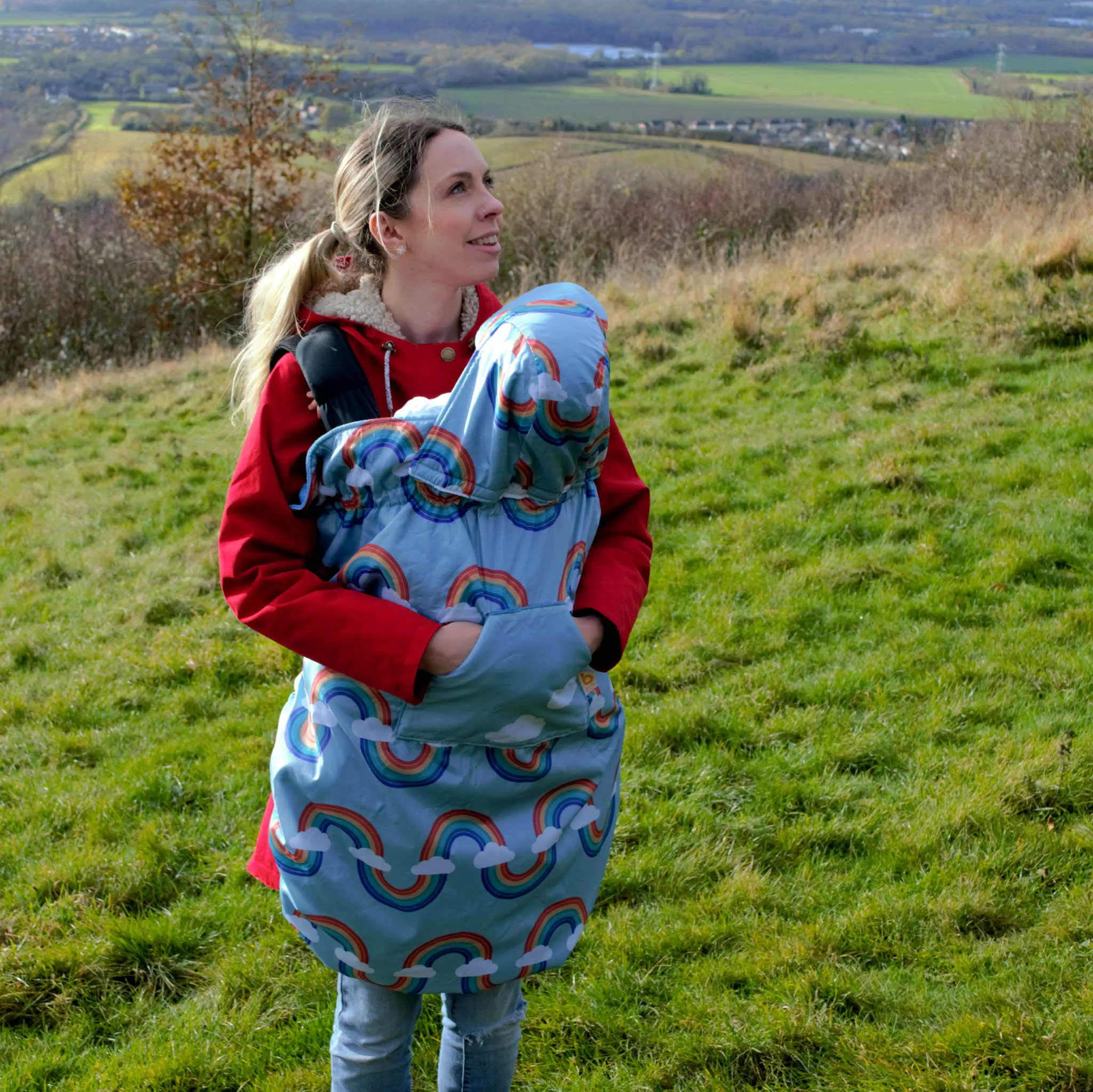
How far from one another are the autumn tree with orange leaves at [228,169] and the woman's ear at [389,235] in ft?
56.1

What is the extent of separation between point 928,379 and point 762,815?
201 inches

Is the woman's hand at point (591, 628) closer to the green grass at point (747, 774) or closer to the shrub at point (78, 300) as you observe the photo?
the green grass at point (747, 774)

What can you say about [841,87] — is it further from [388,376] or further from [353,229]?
[388,376]

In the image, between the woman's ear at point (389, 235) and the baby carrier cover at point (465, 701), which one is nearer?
the baby carrier cover at point (465, 701)

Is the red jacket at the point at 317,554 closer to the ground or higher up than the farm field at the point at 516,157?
closer to the ground

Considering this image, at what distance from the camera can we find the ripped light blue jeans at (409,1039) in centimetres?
197

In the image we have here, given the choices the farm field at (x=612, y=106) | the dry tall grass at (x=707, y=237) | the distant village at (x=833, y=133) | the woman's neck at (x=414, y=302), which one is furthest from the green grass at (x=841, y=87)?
the woman's neck at (x=414, y=302)

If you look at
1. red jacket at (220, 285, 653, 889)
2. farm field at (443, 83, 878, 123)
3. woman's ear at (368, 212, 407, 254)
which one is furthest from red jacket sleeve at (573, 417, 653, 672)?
farm field at (443, 83, 878, 123)

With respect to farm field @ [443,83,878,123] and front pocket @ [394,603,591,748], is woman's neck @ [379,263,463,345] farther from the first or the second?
farm field @ [443,83,878,123]

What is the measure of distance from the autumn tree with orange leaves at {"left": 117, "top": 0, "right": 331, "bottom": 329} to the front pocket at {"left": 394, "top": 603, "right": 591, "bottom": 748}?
17685 mm

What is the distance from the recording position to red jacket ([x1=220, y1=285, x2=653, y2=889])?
169cm

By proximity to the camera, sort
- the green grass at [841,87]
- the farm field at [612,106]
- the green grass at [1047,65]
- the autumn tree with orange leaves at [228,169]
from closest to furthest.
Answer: the autumn tree with orange leaves at [228,169] < the green grass at [1047,65] < the green grass at [841,87] < the farm field at [612,106]

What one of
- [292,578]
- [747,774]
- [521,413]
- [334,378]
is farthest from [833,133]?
[292,578]

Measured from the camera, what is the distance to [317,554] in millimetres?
1892
